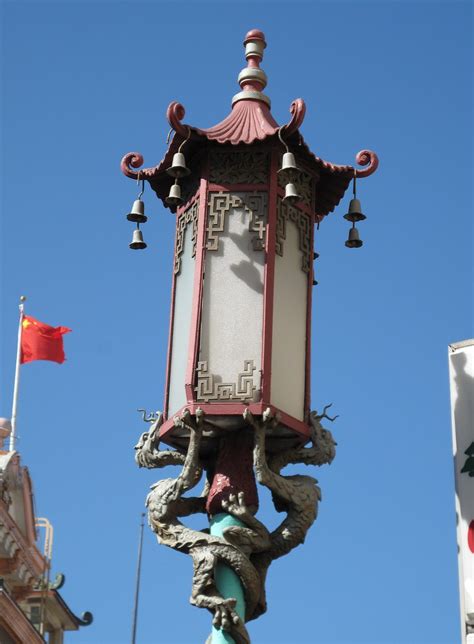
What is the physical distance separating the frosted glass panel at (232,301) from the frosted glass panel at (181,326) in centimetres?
25

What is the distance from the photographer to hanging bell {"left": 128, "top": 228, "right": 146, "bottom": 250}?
15477 millimetres

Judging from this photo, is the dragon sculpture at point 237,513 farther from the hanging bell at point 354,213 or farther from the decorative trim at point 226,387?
the hanging bell at point 354,213

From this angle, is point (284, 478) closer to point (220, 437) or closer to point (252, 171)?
point (220, 437)

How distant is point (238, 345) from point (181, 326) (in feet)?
2.51

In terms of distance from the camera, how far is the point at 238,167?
15375mm

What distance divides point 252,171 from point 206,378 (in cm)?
208

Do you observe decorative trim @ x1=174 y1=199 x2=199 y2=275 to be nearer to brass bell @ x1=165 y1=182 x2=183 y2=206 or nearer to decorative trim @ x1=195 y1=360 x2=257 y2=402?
brass bell @ x1=165 y1=182 x2=183 y2=206

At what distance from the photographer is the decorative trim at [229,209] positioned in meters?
15.1

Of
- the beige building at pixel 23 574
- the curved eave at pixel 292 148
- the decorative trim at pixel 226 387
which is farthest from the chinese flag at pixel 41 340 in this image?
the decorative trim at pixel 226 387

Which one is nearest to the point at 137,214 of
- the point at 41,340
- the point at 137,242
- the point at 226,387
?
the point at 137,242

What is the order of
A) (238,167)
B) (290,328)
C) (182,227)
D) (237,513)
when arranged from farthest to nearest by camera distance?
(182,227) < (238,167) < (290,328) < (237,513)

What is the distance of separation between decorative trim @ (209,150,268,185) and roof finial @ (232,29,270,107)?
95cm

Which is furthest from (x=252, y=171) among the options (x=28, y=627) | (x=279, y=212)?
(x=28, y=627)

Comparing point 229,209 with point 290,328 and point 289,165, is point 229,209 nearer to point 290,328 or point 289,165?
point 289,165
